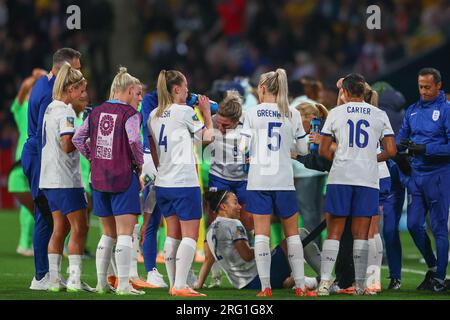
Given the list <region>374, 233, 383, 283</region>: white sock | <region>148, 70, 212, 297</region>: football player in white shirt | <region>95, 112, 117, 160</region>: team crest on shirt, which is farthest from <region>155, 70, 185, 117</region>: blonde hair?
<region>374, 233, 383, 283</region>: white sock

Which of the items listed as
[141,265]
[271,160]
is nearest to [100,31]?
[141,265]

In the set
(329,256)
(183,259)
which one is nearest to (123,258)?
(183,259)

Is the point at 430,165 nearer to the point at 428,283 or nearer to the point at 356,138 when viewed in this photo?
the point at 428,283

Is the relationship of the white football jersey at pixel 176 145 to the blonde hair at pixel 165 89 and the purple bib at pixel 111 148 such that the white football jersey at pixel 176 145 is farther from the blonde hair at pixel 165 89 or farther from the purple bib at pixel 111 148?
the purple bib at pixel 111 148

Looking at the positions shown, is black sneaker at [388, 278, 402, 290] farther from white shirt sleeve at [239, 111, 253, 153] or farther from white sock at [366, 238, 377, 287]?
white shirt sleeve at [239, 111, 253, 153]

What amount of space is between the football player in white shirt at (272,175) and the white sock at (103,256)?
126cm

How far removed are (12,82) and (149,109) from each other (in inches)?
481

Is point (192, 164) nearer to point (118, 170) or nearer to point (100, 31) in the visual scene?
point (118, 170)

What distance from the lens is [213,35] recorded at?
24.6 meters

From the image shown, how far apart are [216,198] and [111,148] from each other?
1529 millimetres

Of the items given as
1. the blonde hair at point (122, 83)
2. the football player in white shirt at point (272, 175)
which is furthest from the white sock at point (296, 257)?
the blonde hair at point (122, 83)

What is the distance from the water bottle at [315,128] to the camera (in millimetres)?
10828

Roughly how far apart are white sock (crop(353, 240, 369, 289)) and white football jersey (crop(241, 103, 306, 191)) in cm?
A: 85

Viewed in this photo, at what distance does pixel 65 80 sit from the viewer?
10.5 m
